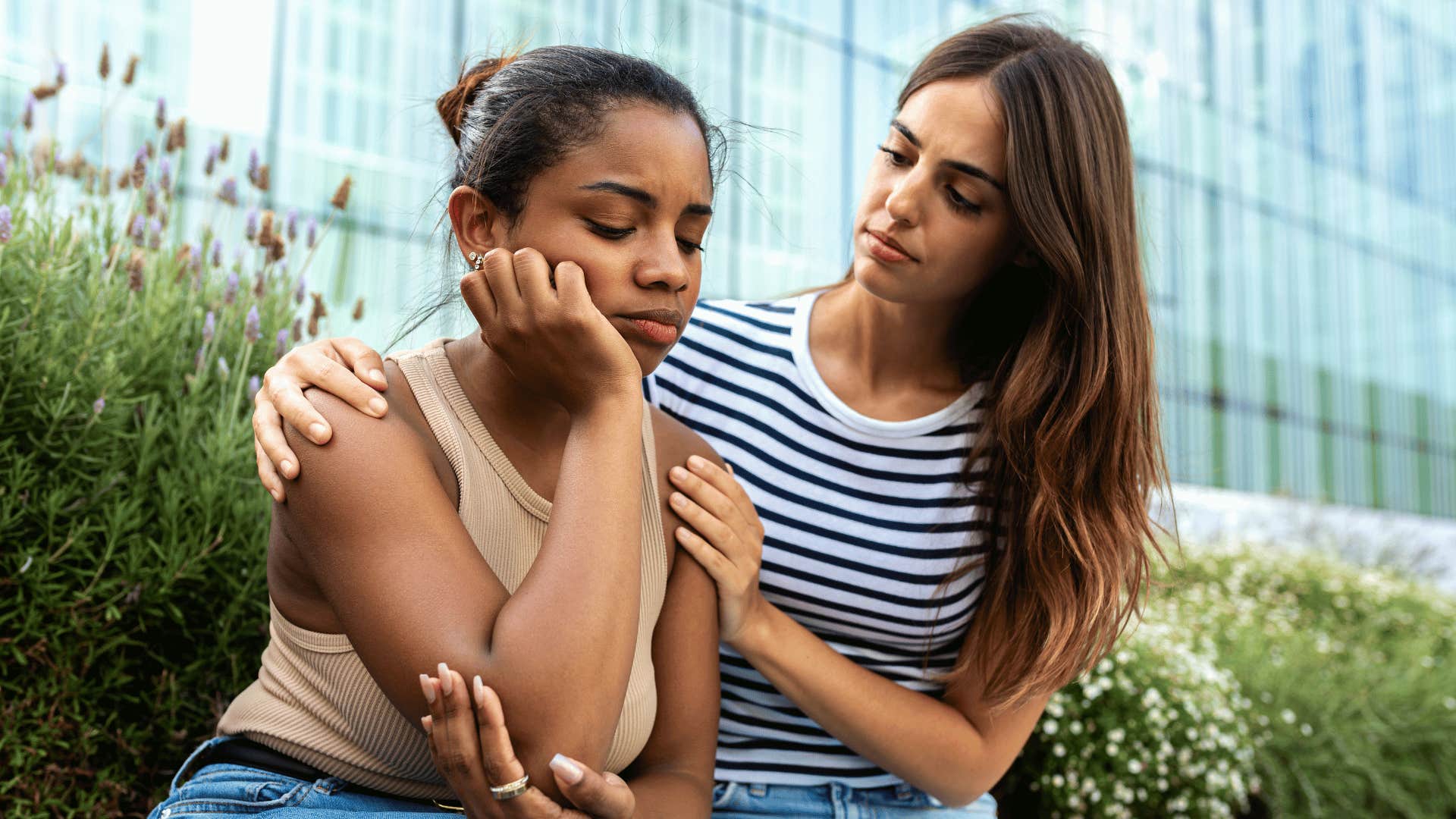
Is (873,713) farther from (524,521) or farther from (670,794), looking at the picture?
(524,521)

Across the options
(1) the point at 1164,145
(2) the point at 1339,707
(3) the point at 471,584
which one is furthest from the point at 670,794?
(1) the point at 1164,145

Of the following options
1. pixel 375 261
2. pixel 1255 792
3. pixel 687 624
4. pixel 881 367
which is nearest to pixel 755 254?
pixel 375 261

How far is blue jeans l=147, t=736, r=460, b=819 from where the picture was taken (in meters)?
1.63

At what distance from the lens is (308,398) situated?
161 cm

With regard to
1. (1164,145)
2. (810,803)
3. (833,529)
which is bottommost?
(810,803)

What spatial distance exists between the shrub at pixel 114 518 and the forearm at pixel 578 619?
110 centimetres

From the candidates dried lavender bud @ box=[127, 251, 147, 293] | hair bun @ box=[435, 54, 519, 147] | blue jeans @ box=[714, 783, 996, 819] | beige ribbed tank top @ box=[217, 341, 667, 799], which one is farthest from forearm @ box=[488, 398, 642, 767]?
dried lavender bud @ box=[127, 251, 147, 293]

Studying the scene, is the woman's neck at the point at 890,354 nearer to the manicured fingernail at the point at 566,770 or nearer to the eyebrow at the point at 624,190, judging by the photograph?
the eyebrow at the point at 624,190

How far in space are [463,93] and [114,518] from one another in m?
1.04

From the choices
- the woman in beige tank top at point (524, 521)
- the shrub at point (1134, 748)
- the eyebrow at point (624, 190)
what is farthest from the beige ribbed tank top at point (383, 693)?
the shrub at point (1134, 748)

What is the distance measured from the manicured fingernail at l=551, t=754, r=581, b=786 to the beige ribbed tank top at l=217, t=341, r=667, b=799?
0.63ft

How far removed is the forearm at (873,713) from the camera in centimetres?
223

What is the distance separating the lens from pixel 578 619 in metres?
1.44

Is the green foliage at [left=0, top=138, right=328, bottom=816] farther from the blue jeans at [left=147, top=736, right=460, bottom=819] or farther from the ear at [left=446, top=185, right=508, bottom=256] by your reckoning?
the ear at [left=446, top=185, right=508, bottom=256]
